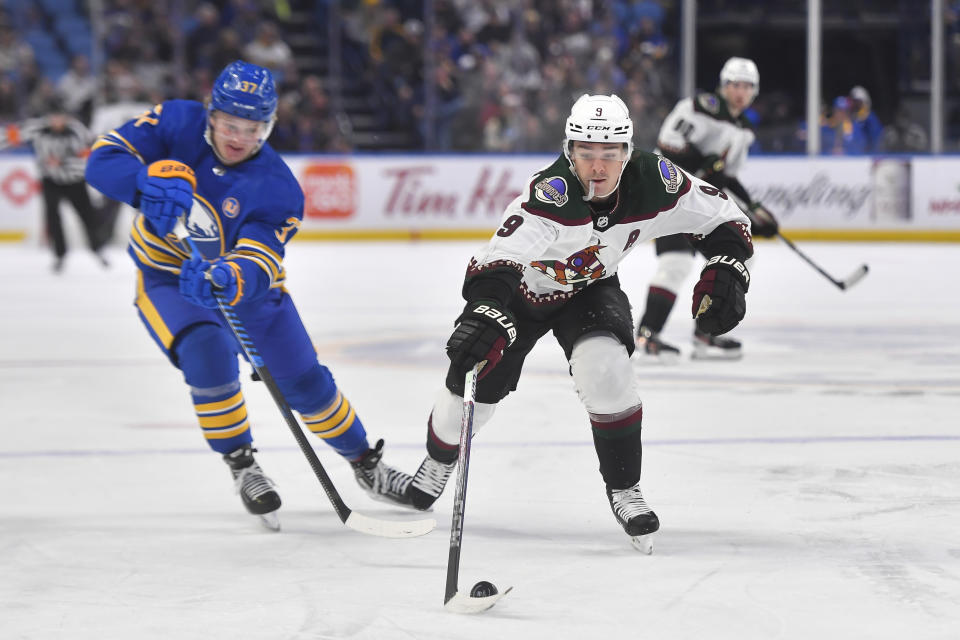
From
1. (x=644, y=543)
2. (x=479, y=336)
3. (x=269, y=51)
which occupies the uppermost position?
(x=269, y=51)

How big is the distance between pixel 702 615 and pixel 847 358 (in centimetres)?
348

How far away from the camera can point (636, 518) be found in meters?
2.83

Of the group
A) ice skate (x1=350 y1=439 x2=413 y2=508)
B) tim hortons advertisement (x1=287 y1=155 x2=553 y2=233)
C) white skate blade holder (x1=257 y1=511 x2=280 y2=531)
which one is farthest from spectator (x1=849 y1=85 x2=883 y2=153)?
white skate blade holder (x1=257 y1=511 x2=280 y2=531)

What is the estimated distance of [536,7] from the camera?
13.1m

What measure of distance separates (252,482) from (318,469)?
0.17 m

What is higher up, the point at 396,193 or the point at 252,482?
the point at 252,482

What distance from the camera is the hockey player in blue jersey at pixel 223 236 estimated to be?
3.03 m

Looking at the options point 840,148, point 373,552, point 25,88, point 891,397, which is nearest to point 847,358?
point 891,397

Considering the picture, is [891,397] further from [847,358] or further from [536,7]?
[536,7]

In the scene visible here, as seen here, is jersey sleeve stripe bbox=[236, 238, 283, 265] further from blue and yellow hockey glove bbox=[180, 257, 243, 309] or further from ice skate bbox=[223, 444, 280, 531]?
ice skate bbox=[223, 444, 280, 531]

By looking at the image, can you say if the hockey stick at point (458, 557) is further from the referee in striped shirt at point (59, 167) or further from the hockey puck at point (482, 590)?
the referee in striped shirt at point (59, 167)

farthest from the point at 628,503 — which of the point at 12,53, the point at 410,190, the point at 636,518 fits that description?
the point at 12,53

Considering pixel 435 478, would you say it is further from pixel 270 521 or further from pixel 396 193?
pixel 396 193

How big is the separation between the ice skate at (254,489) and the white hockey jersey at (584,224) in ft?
2.33
